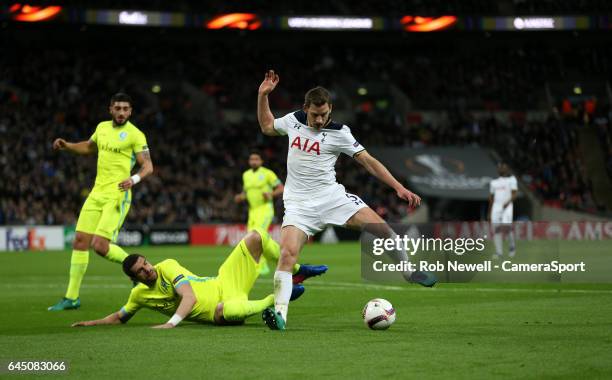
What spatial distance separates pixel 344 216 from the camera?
32.9ft

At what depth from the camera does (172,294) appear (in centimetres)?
984

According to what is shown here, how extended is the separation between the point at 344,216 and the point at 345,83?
1594 inches

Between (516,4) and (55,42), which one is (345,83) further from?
(55,42)

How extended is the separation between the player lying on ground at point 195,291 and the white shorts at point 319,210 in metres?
0.71

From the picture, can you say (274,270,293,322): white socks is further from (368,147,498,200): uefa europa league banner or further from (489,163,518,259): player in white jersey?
(368,147,498,200): uefa europa league banner

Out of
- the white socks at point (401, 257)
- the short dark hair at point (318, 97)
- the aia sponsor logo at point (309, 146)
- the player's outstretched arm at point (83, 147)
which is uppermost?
the short dark hair at point (318, 97)

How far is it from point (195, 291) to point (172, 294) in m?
0.23

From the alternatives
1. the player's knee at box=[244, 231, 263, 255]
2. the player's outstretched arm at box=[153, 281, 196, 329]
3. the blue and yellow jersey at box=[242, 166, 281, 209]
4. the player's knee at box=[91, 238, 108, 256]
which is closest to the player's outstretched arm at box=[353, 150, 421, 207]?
the player's knee at box=[244, 231, 263, 255]

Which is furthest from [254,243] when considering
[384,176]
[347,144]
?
[384,176]

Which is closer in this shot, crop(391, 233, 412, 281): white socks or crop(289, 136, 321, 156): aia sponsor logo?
crop(289, 136, 321, 156): aia sponsor logo

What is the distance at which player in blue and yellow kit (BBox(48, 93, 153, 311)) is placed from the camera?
12.6 meters

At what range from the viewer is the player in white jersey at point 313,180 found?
9.74 m

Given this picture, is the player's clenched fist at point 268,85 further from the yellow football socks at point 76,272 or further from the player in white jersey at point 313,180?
the yellow football socks at point 76,272

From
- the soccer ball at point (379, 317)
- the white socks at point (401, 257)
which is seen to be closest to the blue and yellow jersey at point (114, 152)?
the white socks at point (401, 257)
